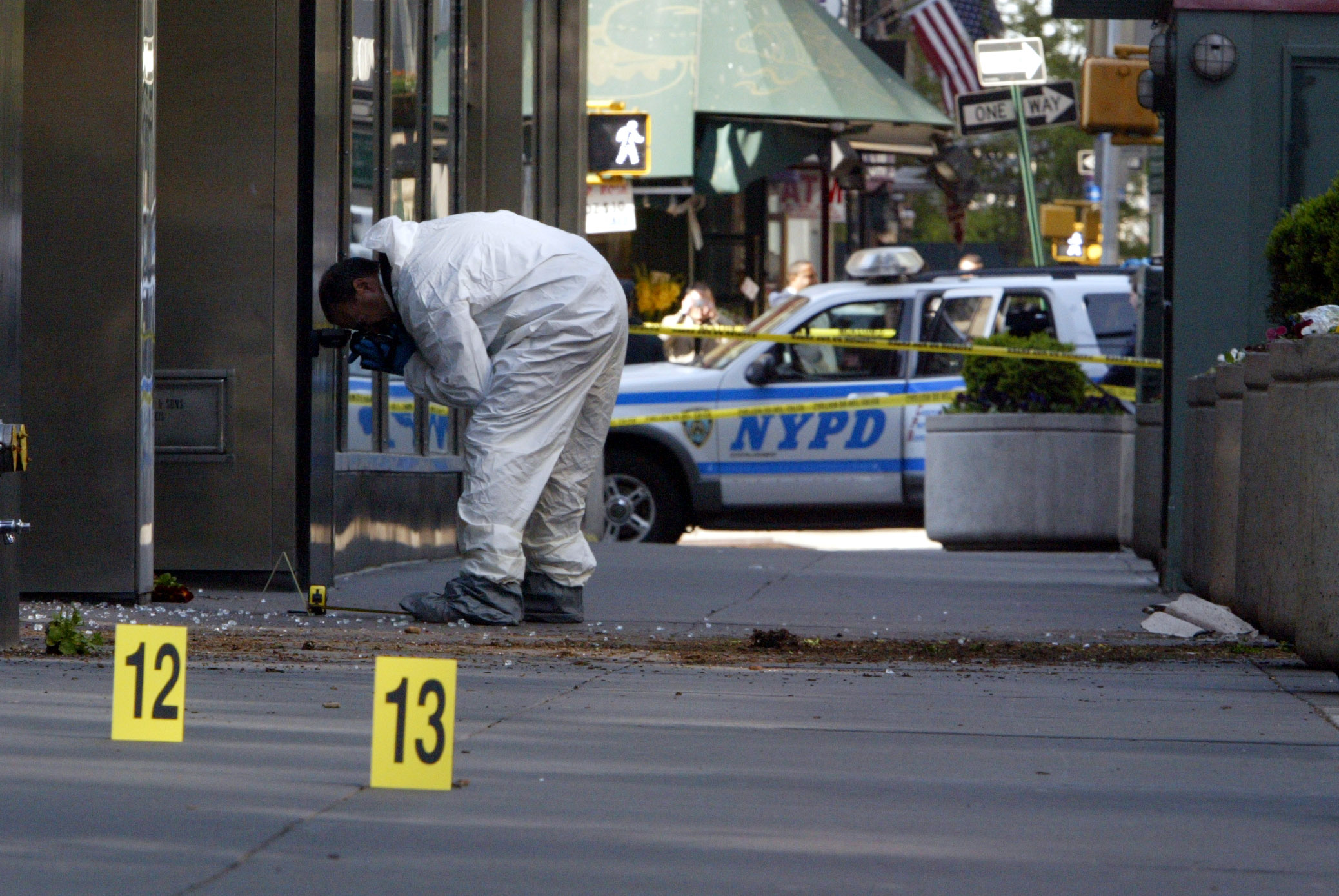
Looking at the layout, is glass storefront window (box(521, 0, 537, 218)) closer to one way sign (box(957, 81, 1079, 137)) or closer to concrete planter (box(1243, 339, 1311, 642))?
concrete planter (box(1243, 339, 1311, 642))

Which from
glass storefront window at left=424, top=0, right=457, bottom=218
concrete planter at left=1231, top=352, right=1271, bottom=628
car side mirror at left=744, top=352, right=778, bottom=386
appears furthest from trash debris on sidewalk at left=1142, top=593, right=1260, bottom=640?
car side mirror at left=744, top=352, right=778, bottom=386

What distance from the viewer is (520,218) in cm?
724

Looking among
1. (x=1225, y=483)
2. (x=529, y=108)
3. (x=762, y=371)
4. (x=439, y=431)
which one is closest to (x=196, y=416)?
(x=439, y=431)

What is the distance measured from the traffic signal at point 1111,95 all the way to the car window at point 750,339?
284 centimetres

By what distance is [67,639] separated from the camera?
568cm

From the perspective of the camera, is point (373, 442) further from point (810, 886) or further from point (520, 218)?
point (810, 886)

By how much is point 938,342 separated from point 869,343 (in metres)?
0.59

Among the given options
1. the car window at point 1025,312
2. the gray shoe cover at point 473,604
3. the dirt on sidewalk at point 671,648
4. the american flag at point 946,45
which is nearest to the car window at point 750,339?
Answer: the car window at point 1025,312

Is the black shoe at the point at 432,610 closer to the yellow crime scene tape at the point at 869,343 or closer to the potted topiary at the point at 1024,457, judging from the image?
the yellow crime scene tape at the point at 869,343

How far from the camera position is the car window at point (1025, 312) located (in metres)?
14.5

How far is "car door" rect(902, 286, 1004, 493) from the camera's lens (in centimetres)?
1419

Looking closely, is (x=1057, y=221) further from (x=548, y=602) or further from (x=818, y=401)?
(x=548, y=602)

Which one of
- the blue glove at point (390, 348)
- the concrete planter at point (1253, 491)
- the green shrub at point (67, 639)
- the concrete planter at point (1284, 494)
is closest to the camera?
the concrete planter at point (1284, 494)

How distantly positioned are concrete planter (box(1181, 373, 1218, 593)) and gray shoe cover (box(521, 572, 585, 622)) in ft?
7.46
